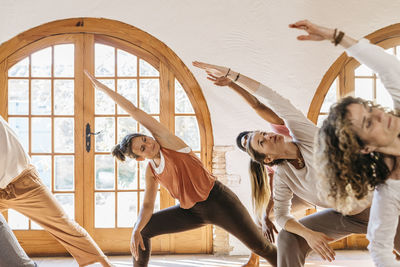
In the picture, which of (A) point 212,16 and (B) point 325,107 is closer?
(A) point 212,16

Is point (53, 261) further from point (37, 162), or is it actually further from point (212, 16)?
point (212, 16)

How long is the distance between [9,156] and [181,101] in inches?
68.6

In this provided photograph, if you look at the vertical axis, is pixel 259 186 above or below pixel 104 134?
below

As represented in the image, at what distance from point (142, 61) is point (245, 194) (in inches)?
66.4

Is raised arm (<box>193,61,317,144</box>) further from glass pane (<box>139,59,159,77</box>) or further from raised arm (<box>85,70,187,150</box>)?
glass pane (<box>139,59,159,77</box>)

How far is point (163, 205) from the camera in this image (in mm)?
3896

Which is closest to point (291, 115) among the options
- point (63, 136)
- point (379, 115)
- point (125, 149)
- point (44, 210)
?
point (379, 115)

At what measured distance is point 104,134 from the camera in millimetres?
3924

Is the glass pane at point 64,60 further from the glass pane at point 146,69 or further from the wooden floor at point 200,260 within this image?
the wooden floor at point 200,260

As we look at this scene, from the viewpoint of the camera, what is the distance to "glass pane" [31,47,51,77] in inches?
153

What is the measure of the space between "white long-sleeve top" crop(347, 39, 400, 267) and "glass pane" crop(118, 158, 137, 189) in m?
2.59

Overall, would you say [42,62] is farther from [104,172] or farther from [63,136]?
[104,172]

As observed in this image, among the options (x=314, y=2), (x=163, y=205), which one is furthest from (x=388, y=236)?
(x=314, y=2)

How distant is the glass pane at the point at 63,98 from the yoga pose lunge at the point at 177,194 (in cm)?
121
